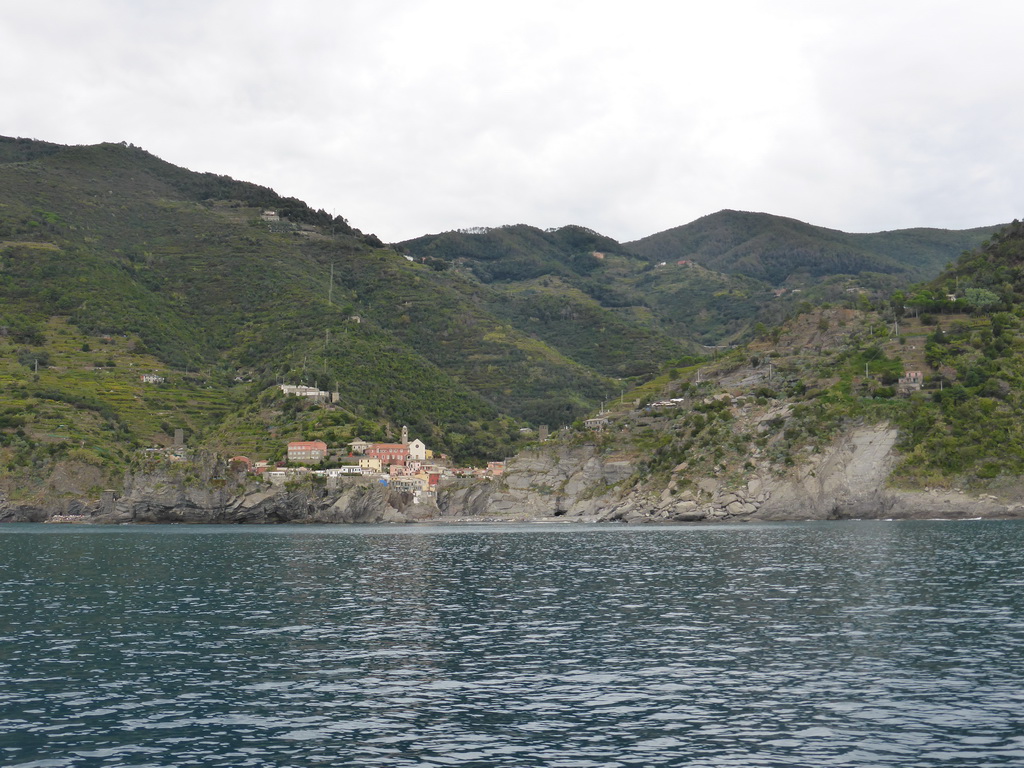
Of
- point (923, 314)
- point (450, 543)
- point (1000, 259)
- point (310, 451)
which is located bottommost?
point (450, 543)

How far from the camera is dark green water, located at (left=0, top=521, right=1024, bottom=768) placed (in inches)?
797

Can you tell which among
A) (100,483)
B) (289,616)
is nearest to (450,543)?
(289,616)

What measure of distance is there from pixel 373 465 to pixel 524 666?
14182 centimetres

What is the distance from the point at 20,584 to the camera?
53.0 metres

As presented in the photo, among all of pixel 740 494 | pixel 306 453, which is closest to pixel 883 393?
pixel 740 494

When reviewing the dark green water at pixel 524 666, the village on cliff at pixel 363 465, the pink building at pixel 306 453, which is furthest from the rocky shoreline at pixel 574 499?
the dark green water at pixel 524 666

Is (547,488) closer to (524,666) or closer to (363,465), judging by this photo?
(363,465)

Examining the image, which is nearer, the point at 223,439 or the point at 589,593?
the point at 589,593

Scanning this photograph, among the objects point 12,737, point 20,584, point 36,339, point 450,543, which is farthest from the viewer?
point 36,339

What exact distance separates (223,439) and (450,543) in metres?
94.2

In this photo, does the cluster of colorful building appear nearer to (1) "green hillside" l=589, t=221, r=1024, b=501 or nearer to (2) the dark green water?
(1) "green hillside" l=589, t=221, r=1024, b=501

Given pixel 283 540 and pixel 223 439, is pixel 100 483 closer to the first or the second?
pixel 223 439

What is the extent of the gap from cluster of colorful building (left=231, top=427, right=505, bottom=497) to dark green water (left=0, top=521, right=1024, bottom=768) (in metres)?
100

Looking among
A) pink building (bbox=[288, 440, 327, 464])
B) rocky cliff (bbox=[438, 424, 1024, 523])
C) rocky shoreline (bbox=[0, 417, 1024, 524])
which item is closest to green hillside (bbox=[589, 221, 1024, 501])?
rocky cliff (bbox=[438, 424, 1024, 523])
